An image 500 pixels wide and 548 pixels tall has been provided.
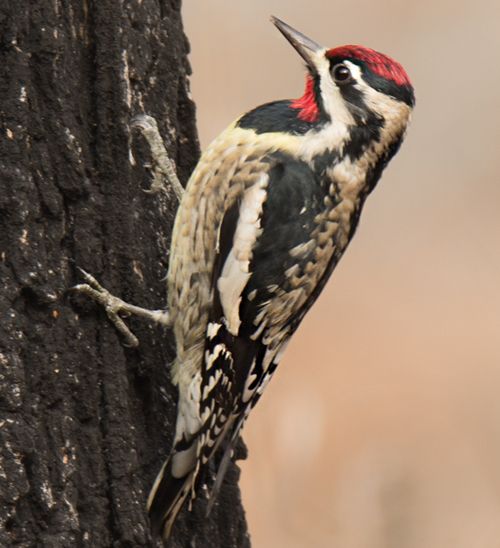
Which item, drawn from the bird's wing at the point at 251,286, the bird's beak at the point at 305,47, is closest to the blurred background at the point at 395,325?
the bird's beak at the point at 305,47

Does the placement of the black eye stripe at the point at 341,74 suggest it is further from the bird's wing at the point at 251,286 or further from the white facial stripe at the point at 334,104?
the bird's wing at the point at 251,286

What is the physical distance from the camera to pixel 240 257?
337cm

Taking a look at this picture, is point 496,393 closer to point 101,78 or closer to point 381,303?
point 381,303

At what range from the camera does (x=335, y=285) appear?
5.78m

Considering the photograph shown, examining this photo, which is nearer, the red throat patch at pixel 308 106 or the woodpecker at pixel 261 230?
the woodpecker at pixel 261 230

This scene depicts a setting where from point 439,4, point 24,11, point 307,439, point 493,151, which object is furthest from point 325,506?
point 24,11

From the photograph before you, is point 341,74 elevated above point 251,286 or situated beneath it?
elevated above

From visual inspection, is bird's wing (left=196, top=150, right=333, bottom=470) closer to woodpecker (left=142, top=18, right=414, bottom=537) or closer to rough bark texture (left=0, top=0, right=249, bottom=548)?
woodpecker (left=142, top=18, right=414, bottom=537)

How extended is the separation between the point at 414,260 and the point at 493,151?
2.36 feet

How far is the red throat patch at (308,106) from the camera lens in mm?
3570

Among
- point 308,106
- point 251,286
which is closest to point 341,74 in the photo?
point 308,106

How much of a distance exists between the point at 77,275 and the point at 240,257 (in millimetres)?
421

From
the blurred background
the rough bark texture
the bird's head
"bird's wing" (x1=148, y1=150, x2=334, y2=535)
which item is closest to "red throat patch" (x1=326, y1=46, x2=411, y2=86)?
the bird's head

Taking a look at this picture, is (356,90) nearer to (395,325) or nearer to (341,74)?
(341,74)
